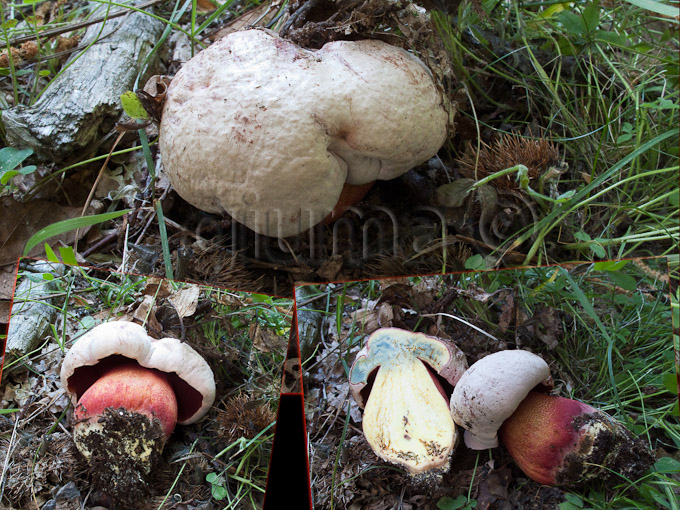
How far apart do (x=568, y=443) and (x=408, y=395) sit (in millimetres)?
331

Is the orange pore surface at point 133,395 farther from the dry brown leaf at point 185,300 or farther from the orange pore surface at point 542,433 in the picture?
the orange pore surface at point 542,433

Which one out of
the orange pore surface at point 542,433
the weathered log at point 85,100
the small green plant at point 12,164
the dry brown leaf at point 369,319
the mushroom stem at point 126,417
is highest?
the weathered log at point 85,100

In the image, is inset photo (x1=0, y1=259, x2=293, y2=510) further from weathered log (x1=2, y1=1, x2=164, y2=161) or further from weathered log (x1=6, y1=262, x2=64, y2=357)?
weathered log (x1=2, y1=1, x2=164, y2=161)

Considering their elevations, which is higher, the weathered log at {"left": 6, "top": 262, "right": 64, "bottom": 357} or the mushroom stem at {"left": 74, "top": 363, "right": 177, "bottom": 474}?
the weathered log at {"left": 6, "top": 262, "right": 64, "bottom": 357}

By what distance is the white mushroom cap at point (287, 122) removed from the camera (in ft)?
4.22

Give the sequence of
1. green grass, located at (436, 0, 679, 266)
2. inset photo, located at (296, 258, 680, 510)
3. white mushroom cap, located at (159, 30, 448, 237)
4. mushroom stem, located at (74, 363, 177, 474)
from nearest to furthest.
A: inset photo, located at (296, 258, 680, 510), mushroom stem, located at (74, 363, 177, 474), white mushroom cap, located at (159, 30, 448, 237), green grass, located at (436, 0, 679, 266)

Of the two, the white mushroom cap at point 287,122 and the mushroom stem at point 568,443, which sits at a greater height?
the white mushroom cap at point 287,122

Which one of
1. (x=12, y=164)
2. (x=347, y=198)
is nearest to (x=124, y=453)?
(x=347, y=198)

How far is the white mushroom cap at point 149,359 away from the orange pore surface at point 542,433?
2.09 ft

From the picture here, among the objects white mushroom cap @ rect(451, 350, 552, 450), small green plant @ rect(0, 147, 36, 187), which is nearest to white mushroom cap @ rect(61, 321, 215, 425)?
white mushroom cap @ rect(451, 350, 552, 450)

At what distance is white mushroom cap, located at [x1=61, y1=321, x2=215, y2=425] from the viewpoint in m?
1.17

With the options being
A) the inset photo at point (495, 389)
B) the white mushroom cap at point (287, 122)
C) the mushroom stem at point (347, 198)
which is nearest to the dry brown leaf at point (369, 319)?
the inset photo at point (495, 389)

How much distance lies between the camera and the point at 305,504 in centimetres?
115

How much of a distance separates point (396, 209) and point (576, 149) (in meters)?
0.58
